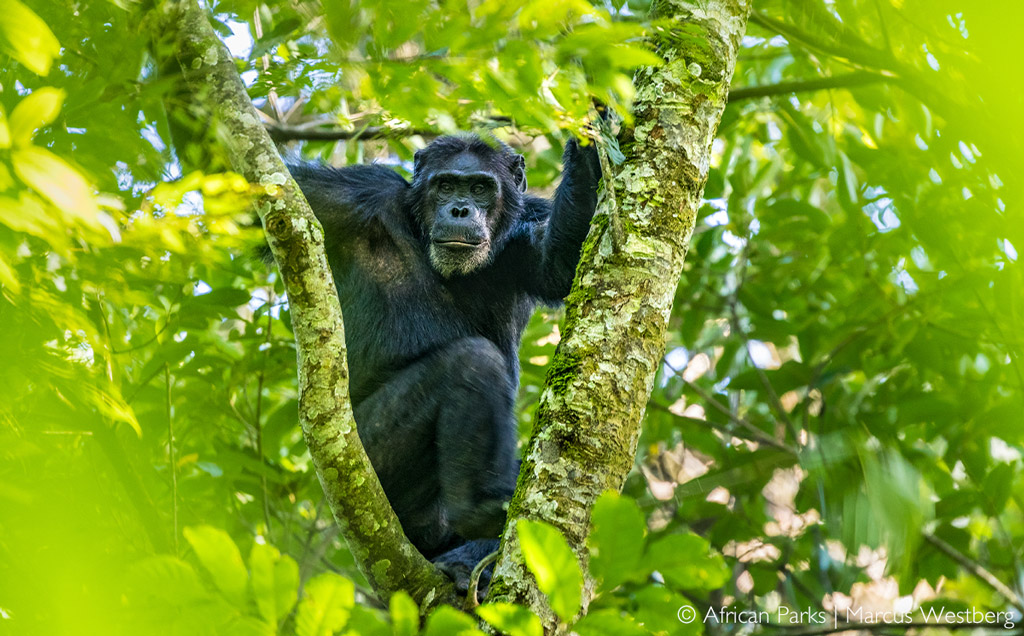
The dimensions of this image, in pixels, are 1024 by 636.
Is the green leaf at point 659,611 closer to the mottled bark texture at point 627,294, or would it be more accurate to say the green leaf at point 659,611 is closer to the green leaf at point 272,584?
the mottled bark texture at point 627,294

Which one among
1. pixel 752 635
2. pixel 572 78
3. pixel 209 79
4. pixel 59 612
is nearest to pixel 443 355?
pixel 209 79

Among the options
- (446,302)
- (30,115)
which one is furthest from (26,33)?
(446,302)

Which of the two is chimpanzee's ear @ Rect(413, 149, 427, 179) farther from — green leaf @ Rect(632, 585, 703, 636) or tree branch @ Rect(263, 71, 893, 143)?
green leaf @ Rect(632, 585, 703, 636)

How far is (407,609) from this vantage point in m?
1.86

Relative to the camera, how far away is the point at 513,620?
1.91 m

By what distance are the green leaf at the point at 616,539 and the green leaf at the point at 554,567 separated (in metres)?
0.07

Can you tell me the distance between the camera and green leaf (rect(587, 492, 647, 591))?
1.94 metres

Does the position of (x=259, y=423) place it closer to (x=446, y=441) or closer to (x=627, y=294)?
(x=446, y=441)

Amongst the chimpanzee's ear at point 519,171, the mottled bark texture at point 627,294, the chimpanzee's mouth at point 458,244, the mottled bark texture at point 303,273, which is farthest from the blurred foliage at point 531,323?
the chimpanzee's ear at point 519,171

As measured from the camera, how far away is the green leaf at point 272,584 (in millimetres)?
1816

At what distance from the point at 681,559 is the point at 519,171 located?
174 inches

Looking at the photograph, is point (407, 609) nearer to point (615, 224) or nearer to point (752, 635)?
point (615, 224)

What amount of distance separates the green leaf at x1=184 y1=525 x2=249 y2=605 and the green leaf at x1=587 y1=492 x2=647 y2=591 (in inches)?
30.9

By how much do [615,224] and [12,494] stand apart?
2192 millimetres
